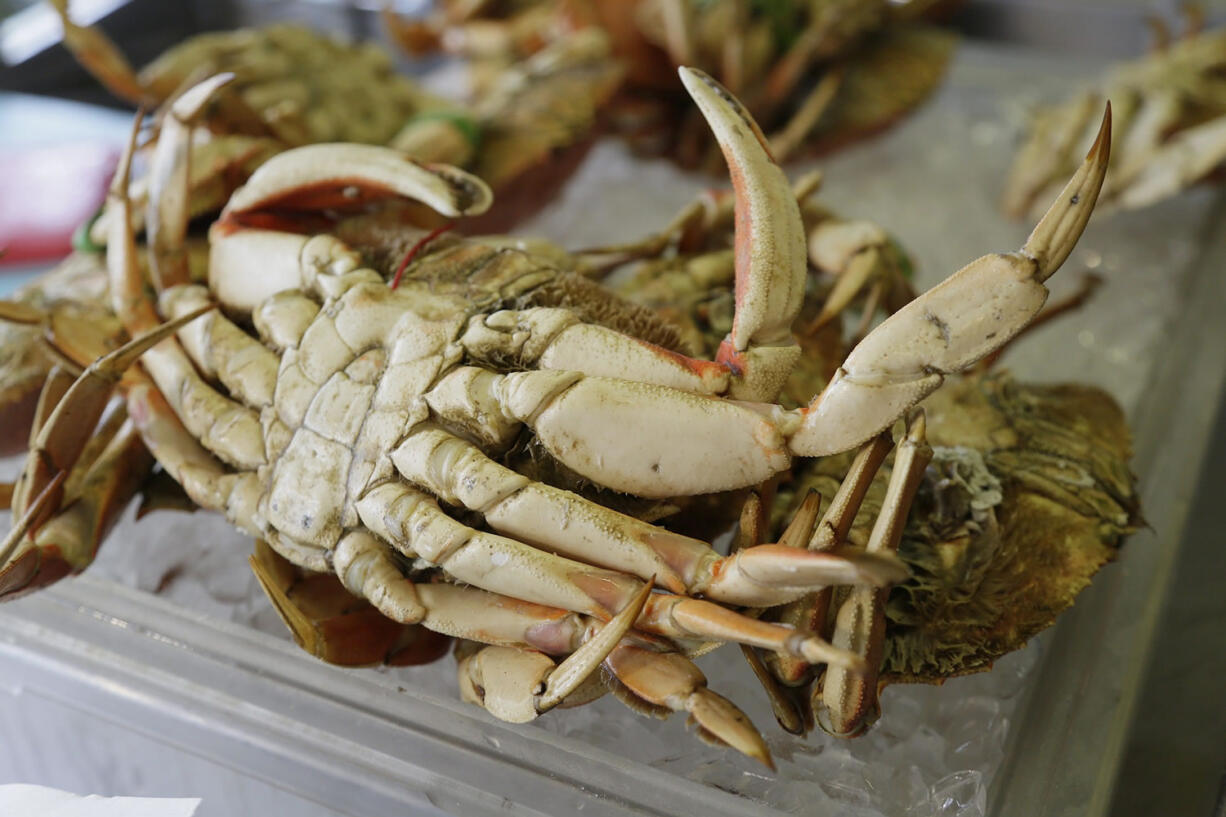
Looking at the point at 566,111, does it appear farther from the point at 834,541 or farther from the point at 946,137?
the point at 834,541

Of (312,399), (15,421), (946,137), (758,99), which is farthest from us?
(946,137)

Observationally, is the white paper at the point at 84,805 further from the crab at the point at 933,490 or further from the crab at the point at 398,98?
the crab at the point at 398,98

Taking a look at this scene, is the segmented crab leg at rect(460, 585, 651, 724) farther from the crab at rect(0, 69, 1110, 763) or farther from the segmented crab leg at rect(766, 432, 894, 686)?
the segmented crab leg at rect(766, 432, 894, 686)

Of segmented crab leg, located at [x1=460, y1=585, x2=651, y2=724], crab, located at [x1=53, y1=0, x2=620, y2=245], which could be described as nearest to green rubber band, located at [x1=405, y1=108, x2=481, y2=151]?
crab, located at [x1=53, y1=0, x2=620, y2=245]

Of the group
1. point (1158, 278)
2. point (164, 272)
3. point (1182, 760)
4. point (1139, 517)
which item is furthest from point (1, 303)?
point (1158, 278)

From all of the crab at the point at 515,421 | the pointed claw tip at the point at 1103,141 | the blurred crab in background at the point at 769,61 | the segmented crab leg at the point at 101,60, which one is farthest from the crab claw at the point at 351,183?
the blurred crab in background at the point at 769,61

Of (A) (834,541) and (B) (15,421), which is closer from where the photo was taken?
(A) (834,541)

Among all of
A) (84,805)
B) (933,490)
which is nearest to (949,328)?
(933,490)
